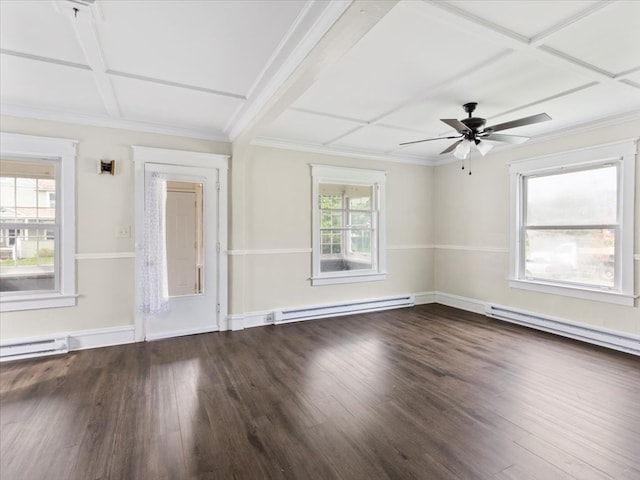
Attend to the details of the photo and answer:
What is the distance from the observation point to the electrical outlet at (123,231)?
3.91m

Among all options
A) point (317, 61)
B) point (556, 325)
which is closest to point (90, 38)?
point (317, 61)

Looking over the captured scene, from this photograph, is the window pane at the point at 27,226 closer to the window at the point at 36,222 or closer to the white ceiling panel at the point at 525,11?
the window at the point at 36,222

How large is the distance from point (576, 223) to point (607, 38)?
2.61m

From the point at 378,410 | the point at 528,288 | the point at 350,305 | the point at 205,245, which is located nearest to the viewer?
the point at 378,410

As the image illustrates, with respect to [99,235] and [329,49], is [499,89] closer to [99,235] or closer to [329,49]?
[329,49]

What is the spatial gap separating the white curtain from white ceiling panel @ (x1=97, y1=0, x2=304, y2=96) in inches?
62.4

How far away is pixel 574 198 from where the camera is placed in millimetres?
4184

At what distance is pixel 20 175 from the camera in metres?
3.54

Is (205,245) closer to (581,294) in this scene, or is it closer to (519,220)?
(519,220)

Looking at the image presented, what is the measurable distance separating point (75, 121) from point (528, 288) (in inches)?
235

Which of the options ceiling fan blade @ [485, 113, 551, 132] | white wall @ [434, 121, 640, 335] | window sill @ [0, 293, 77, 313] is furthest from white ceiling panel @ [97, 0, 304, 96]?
white wall @ [434, 121, 640, 335]

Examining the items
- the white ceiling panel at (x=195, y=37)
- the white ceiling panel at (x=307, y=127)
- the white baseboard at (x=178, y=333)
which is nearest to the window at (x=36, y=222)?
the white baseboard at (x=178, y=333)

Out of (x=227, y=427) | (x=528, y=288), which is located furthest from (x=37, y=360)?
(x=528, y=288)

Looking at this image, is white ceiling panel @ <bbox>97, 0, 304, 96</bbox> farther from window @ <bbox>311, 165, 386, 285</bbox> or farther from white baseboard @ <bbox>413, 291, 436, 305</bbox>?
white baseboard @ <bbox>413, 291, 436, 305</bbox>
